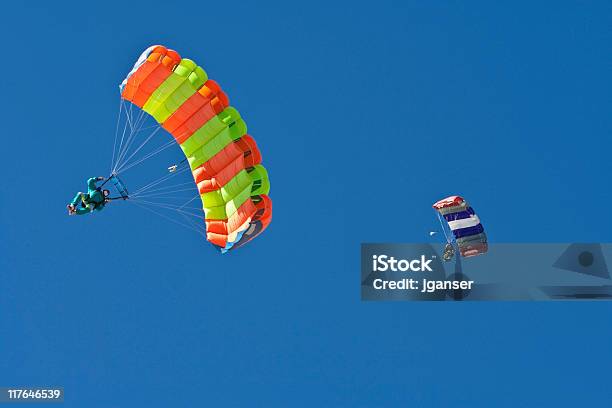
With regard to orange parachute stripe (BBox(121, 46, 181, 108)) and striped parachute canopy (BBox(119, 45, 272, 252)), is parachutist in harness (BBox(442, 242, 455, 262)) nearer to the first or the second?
striped parachute canopy (BBox(119, 45, 272, 252))

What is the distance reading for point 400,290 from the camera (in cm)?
4606

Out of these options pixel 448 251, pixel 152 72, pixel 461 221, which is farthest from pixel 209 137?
pixel 448 251

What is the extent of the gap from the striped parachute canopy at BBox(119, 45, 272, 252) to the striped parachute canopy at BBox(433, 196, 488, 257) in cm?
823

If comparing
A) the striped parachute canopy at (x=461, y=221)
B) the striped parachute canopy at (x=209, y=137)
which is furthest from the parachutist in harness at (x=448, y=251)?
the striped parachute canopy at (x=209, y=137)

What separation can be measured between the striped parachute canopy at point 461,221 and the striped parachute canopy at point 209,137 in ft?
27.0

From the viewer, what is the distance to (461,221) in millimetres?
41906

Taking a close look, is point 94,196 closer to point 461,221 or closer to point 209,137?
point 209,137

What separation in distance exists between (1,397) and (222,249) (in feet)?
42.0

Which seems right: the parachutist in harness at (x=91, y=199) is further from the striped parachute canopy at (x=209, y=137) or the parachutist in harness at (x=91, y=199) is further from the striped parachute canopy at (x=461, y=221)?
the striped parachute canopy at (x=461, y=221)

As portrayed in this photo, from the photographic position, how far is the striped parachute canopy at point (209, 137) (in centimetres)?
3406

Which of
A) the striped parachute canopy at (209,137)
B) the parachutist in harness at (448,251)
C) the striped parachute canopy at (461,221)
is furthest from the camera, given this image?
the parachutist in harness at (448,251)

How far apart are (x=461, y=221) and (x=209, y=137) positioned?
10342mm

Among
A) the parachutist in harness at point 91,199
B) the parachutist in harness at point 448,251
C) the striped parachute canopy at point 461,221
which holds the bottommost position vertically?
the parachutist in harness at point 91,199

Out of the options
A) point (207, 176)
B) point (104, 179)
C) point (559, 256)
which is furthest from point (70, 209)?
point (559, 256)
